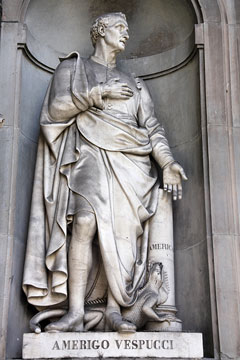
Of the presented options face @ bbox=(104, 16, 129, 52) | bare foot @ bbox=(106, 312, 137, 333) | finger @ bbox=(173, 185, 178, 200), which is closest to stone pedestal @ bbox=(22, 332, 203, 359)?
bare foot @ bbox=(106, 312, 137, 333)

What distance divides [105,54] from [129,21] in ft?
4.33

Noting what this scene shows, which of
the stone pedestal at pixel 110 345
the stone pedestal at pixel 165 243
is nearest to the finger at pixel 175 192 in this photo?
the stone pedestal at pixel 165 243

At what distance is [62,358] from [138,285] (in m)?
1.15

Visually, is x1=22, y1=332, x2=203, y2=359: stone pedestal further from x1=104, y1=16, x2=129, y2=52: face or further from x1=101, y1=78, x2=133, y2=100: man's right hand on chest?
x1=104, y1=16, x2=129, y2=52: face

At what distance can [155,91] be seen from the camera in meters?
9.13

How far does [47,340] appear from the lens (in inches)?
271

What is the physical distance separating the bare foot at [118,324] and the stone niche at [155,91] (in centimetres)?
97

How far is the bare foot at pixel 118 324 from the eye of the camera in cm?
687

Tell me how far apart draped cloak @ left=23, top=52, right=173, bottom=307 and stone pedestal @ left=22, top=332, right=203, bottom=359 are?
1.64 ft

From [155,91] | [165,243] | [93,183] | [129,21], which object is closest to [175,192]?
[165,243]

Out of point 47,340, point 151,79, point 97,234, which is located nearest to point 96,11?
point 151,79

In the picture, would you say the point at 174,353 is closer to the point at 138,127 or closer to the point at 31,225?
the point at 31,225

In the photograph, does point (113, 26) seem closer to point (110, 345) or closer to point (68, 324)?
point (68, 324)

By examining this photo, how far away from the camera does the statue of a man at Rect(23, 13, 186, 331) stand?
7352 mm
